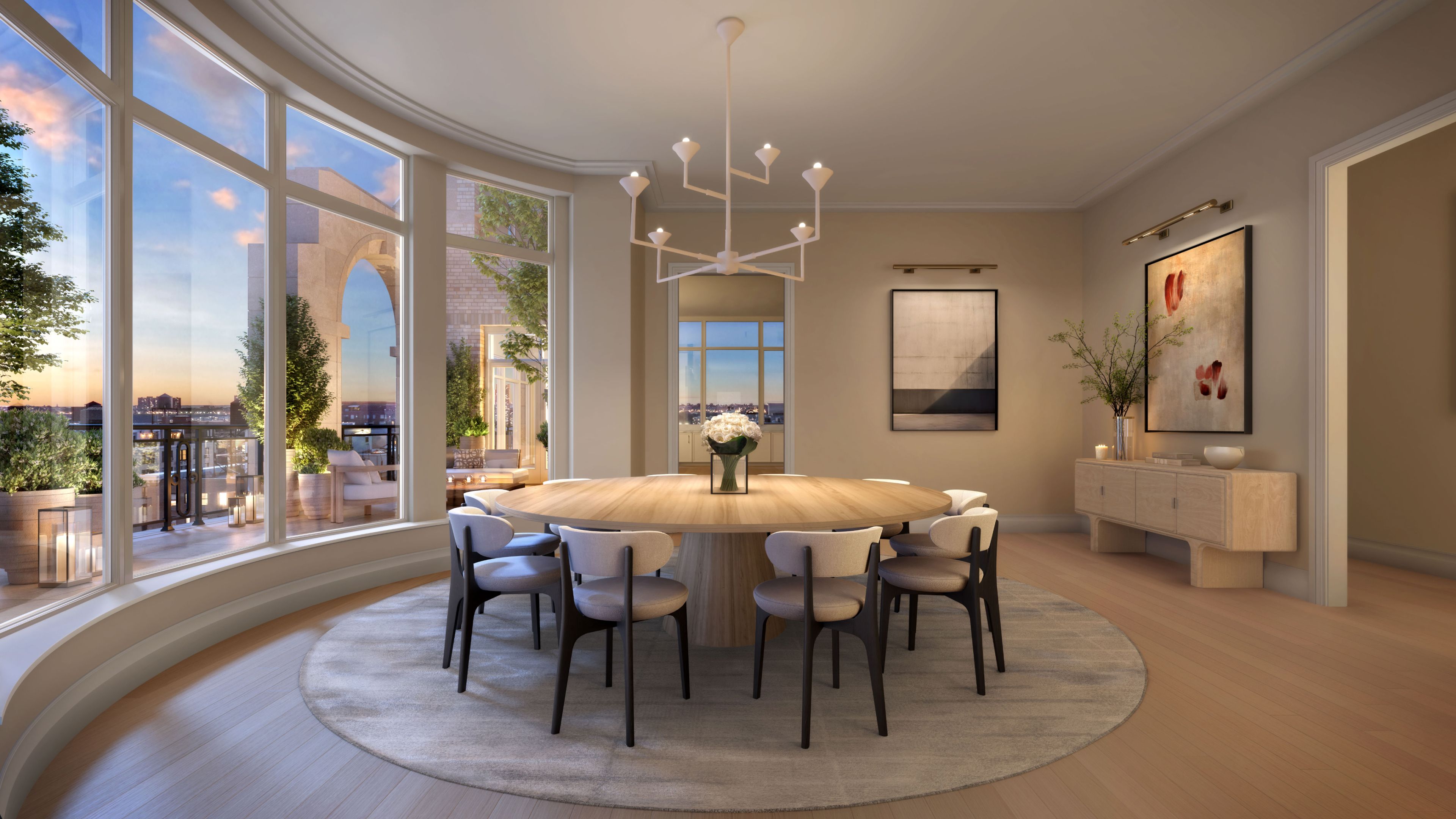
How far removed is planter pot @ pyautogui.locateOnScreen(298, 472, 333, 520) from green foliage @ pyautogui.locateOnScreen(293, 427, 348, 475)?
0.04 metres

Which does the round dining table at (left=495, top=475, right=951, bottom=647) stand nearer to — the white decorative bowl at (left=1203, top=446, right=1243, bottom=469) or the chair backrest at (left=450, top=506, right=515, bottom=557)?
the chair backrest at (left=450, top=506, right=515, bottom=557)

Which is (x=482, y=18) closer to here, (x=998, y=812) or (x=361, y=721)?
(x=361, y=721)

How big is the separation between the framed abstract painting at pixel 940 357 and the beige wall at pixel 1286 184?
1.53 metres

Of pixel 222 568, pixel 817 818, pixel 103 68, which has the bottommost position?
pixel 817 818

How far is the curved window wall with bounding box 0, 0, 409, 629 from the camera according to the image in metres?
2.34

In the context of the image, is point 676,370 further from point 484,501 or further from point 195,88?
point 195,88

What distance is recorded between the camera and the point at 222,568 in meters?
3.31

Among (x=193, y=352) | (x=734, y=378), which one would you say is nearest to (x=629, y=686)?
(x=193, y=352)

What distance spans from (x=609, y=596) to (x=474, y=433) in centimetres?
312

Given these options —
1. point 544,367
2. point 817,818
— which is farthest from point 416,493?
point 817,818

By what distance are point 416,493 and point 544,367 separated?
141 cm

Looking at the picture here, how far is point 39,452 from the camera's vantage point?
238 centimetres

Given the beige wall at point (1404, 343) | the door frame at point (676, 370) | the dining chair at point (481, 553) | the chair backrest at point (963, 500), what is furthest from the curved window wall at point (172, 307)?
the beige wall at point (1404, 343)

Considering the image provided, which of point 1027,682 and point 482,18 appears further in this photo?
point 482,18
